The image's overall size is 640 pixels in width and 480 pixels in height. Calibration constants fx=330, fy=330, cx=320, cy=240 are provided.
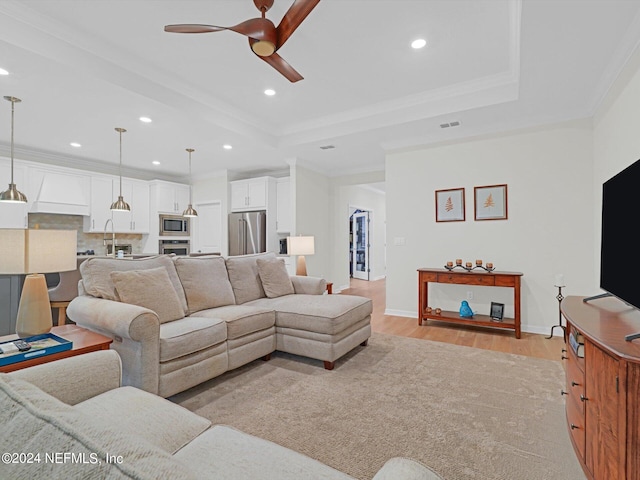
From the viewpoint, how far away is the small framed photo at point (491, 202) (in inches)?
165

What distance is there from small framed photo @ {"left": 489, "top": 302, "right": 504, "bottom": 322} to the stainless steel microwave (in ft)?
19.6

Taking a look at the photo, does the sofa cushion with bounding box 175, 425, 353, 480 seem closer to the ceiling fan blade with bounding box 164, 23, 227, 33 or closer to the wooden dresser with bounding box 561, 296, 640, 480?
the wooden dresser with bounding box 561, 296, 640, 480

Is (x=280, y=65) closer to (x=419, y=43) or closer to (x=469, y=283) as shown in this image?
(x=419, y=43)

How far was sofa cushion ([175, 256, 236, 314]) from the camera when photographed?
2.94 m

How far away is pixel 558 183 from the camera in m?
3.89

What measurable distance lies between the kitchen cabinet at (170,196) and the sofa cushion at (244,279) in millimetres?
3904

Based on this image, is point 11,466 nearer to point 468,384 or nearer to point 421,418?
point 421,418

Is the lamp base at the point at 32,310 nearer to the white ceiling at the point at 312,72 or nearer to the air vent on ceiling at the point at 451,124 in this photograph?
the white ceiling at the point at 312,72

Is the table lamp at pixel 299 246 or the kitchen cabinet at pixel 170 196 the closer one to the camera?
the table lamp at pixel 299 246

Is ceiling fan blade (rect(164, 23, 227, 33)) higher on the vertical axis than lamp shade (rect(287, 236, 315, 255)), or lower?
higher

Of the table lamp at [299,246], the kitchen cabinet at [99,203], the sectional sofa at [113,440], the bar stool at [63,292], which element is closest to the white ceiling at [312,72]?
the kitchen cabinet at [99,203]

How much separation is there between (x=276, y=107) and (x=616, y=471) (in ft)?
14.0

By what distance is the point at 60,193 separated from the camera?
17.5 feet

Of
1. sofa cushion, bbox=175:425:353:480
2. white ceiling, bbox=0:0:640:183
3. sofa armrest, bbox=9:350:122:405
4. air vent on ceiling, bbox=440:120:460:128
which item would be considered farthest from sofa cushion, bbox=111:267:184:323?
air vent on ceiling, bbox=440:120:460:128
